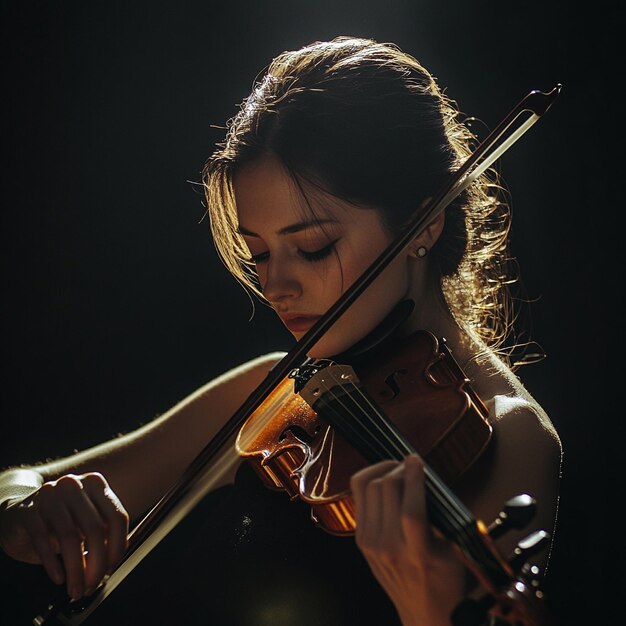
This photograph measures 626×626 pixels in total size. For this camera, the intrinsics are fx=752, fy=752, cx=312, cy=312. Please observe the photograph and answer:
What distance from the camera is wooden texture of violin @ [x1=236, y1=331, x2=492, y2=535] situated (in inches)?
25.2

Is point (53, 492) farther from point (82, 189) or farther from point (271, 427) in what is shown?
point (82, 189)

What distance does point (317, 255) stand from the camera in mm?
824

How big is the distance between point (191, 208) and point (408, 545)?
119cm

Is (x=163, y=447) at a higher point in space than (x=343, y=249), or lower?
lower

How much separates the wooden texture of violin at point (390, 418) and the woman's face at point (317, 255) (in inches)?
1.8

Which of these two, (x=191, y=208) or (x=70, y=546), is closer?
(x=70, y=546)

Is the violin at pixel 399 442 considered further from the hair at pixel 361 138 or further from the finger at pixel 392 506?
the hair at pixel 361 138

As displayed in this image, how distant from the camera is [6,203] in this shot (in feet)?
5.01

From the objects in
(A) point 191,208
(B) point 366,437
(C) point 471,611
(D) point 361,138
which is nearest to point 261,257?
(D) point 361,138

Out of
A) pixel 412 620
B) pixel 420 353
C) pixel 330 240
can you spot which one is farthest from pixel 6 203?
pixel 412 620

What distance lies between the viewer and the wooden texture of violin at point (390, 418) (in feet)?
2.10

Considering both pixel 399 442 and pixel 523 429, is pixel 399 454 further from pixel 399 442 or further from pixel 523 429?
pixel 523 429

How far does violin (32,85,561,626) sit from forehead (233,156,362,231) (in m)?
0.08

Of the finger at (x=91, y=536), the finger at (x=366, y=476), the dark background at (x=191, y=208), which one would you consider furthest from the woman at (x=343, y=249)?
the dark background at (x=191, y=208)
